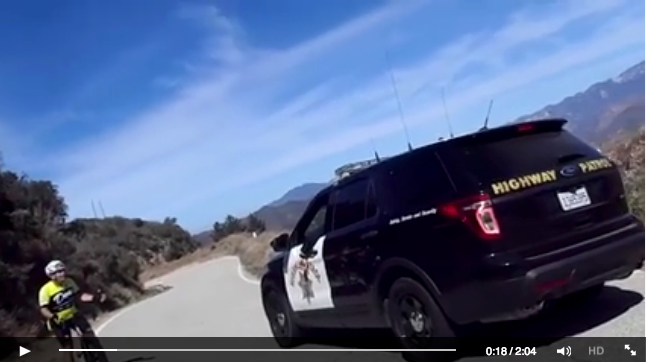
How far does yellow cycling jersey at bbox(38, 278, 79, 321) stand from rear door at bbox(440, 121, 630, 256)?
5061 millimetres

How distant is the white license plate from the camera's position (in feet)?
18.0

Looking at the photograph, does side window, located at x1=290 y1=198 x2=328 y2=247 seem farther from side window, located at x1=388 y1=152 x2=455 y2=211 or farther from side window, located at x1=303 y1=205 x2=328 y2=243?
side window, located at x1=388 y1=152 x2=455 y2=211

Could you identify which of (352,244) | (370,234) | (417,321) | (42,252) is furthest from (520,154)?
(42,252)

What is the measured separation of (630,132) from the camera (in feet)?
49.6

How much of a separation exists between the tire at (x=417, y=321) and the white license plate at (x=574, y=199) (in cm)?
122

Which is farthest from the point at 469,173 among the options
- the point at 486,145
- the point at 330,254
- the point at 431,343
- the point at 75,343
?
the point at 75,343

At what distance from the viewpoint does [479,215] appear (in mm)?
5289

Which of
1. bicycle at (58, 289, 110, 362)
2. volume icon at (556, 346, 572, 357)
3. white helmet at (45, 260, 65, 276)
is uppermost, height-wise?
white helmet at (45, 260, 65, 276)

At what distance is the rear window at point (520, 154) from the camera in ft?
18.3

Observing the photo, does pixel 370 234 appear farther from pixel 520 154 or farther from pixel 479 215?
pixel 520 154

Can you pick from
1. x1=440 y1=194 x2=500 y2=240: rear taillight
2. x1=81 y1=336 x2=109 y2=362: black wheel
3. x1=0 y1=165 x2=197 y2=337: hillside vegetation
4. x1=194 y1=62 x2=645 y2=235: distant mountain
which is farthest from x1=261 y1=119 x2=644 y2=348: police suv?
x1=0 y1=165 x2=197 y2=337: hillside vegetation

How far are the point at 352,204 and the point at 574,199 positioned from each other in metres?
2.10

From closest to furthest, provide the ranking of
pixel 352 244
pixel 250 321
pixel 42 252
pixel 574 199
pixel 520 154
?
pixel 574 199
pixel 520 154
pixel 352 244
pixel 250 321
pixel 42 252
